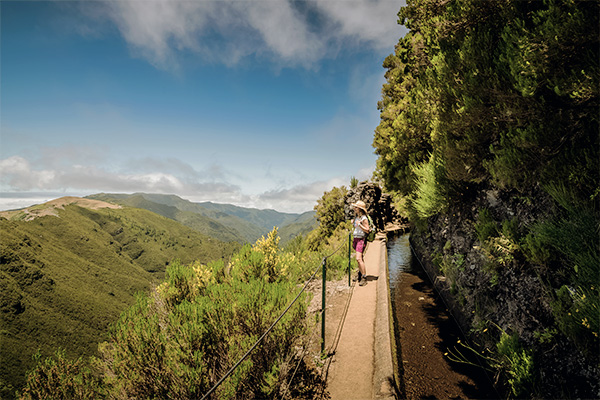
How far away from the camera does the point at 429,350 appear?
189 inches

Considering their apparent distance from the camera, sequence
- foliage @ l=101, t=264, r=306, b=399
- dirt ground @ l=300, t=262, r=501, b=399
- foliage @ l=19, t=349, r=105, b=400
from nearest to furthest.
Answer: foliage @ l=101, t=264, r=306, b=399 → foliage @ l=19, t=349, r=105, b=400 → dirt ground @ l=300, t=262, r=501, b=399

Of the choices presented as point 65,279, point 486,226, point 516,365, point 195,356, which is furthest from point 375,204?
point 65,279

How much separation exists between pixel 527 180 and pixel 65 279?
446ft

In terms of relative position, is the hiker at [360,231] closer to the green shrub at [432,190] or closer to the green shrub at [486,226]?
the green shrub at [432,190]

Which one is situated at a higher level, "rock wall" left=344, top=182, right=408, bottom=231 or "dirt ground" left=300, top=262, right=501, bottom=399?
"rock wall" left=344, top=182, right=408, bottom=231

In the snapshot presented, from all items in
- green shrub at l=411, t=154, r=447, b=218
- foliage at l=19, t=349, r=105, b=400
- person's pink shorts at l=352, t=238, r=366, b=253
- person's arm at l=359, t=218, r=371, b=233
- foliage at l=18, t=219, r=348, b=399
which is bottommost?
foliage at l=19, t=349, r=105, b=400

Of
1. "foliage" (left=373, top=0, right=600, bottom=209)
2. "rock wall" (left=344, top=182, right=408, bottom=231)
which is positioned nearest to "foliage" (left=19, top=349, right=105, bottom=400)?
"foliage" (left=373, top=0, right=600, bottom=209)

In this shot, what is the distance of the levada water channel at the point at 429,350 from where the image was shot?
3.86 meters

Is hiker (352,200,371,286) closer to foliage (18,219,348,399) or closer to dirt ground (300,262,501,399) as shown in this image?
dirt ground (300,262,501,399)

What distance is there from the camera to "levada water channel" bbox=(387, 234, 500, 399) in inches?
152

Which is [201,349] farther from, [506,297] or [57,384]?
[506,297]

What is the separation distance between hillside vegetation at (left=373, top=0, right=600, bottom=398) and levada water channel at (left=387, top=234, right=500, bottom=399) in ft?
1.31

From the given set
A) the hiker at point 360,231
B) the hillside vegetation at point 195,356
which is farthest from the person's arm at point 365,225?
the hillside vegetation at point 195,356

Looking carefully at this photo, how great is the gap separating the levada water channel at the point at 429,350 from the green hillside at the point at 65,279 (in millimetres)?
24727
